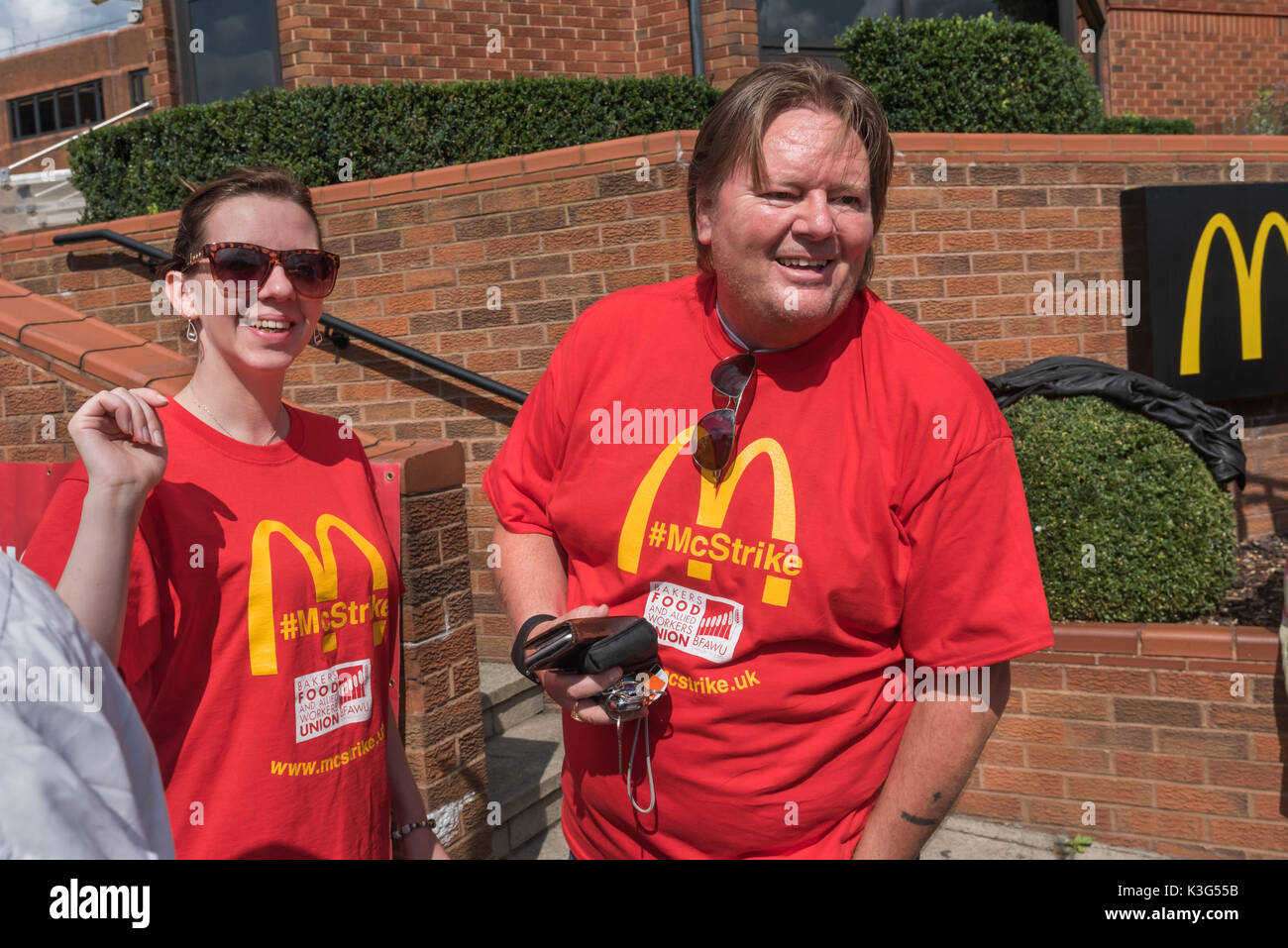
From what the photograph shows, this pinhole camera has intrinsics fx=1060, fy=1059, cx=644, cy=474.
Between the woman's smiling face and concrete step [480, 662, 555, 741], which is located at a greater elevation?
the woman's smiling face

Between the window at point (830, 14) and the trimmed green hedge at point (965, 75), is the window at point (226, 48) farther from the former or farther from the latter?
the trimmed green hedge at point (965, 75)

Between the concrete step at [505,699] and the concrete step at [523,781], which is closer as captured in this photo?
the concrete step at [523,781]

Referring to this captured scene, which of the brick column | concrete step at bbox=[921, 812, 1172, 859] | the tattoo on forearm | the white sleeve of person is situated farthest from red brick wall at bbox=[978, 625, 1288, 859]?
the white sleeve of person

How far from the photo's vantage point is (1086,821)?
4418 mm

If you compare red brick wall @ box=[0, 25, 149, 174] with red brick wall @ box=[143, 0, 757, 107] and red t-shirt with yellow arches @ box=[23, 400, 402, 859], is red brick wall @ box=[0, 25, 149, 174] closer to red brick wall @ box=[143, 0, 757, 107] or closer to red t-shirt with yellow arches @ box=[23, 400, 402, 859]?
red brick wall @ box=[143, 0, 757, 107]

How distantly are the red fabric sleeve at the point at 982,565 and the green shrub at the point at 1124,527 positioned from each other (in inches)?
122

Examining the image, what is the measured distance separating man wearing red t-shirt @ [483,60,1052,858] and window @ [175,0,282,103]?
7692 millimetres

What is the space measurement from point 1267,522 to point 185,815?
6.62 m

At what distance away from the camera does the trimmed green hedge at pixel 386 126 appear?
660 centimetres

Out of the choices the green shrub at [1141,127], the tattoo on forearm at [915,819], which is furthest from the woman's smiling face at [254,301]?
the green shrub at [1141,127]

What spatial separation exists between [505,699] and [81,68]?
51455 millimetres

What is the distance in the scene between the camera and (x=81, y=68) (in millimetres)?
46469

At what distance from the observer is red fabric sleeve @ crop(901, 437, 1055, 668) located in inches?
66.9

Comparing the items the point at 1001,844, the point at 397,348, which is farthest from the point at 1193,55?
the point at 1001,844
